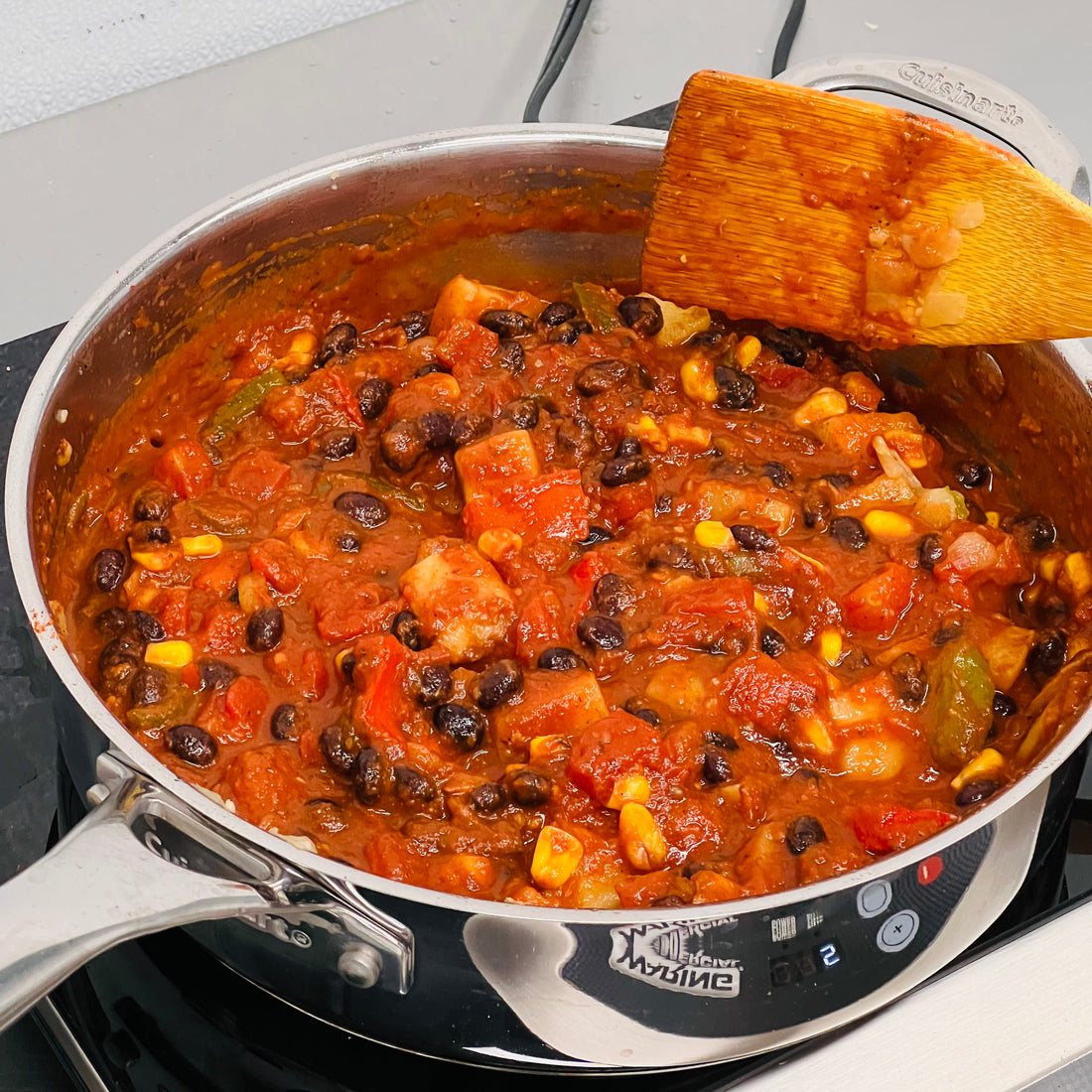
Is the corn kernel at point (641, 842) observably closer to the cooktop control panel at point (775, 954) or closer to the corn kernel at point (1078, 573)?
the cooktop control panel at point (775, 954)

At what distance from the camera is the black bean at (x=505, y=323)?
286 centimetres

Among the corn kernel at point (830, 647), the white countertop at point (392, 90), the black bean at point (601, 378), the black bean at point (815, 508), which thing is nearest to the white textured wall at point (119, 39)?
the white countertop at point (392, 90)

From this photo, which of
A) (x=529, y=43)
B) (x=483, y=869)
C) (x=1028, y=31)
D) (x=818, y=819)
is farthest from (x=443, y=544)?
(x=1028, y=31)

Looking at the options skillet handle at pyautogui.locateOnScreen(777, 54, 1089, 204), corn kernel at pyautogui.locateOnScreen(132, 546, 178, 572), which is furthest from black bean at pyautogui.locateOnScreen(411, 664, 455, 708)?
skillet handle at pyautogui.locateOnScreen(777, 54, 1089, 204)

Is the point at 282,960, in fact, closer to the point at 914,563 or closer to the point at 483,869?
the point at 483,869

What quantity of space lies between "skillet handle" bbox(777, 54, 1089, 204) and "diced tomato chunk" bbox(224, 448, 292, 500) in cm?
127

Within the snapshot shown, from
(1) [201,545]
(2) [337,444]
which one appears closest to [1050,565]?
(2) [337,444]

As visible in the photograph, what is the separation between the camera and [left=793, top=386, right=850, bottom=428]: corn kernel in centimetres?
283

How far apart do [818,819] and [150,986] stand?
3.54 ft

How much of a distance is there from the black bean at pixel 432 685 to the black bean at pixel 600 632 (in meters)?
0.26

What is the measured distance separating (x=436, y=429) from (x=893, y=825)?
1.19m

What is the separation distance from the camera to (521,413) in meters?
2.74

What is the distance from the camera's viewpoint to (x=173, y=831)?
157 cm

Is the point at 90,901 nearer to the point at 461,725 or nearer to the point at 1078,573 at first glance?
the point at 461,725
